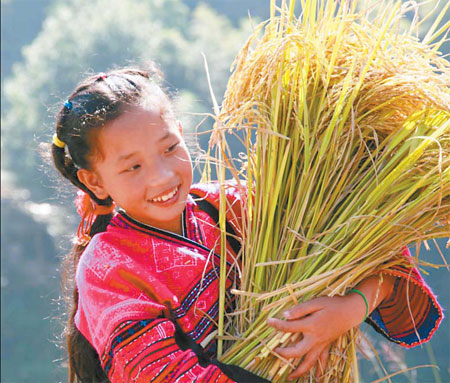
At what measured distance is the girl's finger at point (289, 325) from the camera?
4.28ft

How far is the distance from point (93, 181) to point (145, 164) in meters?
0.19

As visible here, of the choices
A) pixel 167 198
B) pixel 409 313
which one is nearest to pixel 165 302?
pixel 167 198

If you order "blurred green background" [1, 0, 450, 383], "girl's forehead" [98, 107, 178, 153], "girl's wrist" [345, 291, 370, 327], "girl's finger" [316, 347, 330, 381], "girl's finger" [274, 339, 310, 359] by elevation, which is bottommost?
"girl's finger" [316, 347, 330, 381]

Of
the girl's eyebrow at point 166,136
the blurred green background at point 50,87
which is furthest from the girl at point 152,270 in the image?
the blurred green background at point 50,87

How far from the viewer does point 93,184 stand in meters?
1.57

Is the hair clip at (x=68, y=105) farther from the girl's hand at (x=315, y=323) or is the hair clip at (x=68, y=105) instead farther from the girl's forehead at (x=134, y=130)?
the girl's hand at (x=315, y=323)

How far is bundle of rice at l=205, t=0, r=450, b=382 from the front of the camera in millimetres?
1340

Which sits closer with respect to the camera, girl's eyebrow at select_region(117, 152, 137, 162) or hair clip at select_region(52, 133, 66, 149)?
girl's eyebrow at select_region(117, 152, 137, 162)

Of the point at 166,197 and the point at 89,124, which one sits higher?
the point at 89,124

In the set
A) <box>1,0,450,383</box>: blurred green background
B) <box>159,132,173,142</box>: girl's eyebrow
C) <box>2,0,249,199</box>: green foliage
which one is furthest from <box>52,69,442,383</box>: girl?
<box>1,0,450,383</box>: blurred green background

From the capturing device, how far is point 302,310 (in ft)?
4.31

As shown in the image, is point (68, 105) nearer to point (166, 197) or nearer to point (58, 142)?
point (58, 142)

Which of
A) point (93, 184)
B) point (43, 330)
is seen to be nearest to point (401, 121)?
point (93, 184)

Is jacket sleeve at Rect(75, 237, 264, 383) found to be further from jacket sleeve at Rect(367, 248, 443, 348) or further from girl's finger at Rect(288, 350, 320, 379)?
jacket sleeve at Rect(367, 248, 443, 348)
